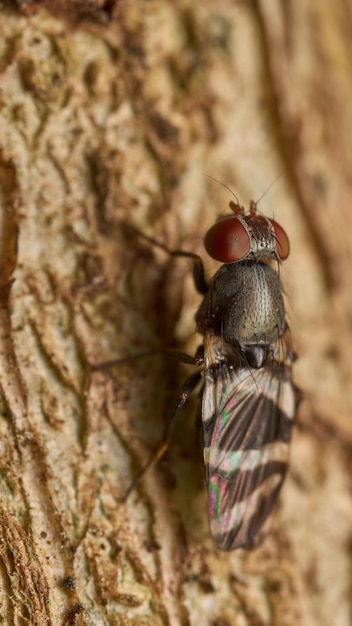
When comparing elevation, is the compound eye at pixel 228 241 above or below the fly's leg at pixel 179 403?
above

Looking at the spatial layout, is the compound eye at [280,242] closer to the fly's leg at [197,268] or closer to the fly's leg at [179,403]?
the fly's leg at [197,268]

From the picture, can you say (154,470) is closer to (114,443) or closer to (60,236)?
(114,443)

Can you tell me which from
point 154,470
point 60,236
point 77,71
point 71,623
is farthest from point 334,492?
point 77,71

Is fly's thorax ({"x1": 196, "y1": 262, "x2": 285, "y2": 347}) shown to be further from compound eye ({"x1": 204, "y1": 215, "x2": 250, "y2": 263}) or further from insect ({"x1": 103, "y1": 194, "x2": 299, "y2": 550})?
compound eye ({"x1": 204, "y1": 215, "x2": 250, "y2": 263})

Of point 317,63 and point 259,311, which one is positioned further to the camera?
point 317,63

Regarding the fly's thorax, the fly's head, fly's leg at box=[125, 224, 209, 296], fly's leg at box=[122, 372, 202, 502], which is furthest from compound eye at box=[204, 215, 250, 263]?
fly's leg at box=[122, 372, 202, 502]

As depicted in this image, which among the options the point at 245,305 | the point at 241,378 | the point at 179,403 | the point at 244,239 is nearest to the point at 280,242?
the point at 244,239

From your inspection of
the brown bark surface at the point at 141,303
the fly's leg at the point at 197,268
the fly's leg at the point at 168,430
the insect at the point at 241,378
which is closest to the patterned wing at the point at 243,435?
the insect at the point at 241,378
